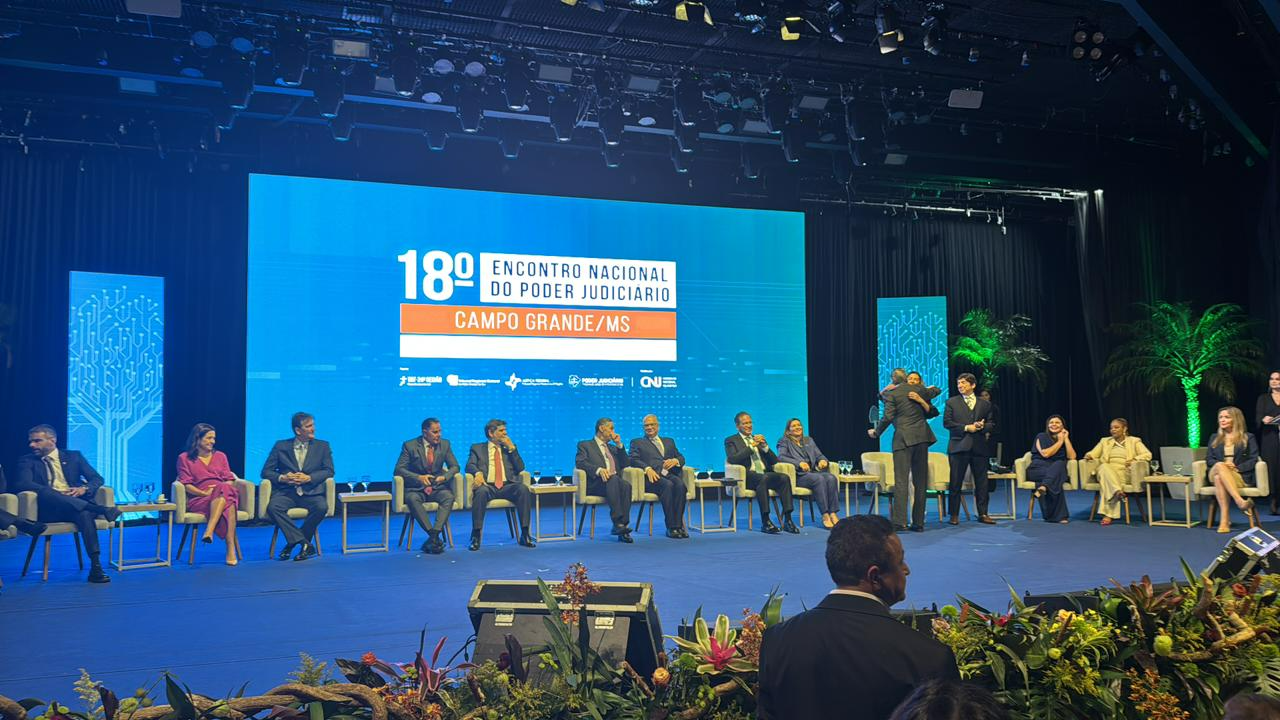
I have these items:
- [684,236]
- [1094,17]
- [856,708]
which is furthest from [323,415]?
[856,708]

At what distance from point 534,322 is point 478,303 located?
2.08 feet

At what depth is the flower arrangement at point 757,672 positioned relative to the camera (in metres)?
1.99

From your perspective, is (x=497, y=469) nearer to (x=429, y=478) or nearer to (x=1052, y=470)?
(x=429, y=478)

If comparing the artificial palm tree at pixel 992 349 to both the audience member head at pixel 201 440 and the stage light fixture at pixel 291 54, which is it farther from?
the audience member head at pixel 201 440

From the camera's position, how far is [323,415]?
1026 centimetres

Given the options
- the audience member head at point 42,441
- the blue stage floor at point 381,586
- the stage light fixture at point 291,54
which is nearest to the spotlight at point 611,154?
the stage light fixture at point 291,54

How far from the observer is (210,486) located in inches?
294

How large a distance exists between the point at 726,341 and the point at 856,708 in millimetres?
10202

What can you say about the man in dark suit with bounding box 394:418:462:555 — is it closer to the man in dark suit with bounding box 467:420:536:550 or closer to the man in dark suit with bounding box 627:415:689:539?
the man in dark suit with bounding box 467:420:536:550

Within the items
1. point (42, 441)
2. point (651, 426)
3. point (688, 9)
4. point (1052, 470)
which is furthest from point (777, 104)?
point (42, 441)

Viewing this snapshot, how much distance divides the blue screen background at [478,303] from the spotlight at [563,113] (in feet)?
6.00

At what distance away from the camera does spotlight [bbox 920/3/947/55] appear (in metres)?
7.91

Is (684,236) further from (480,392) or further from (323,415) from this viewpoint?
(323,415)

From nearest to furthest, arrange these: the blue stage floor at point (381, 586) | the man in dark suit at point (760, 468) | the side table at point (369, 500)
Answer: the blue stage floor at point (381, 586) → the side table at point (369, 500) → the man in dark suit at point (760, 468)
